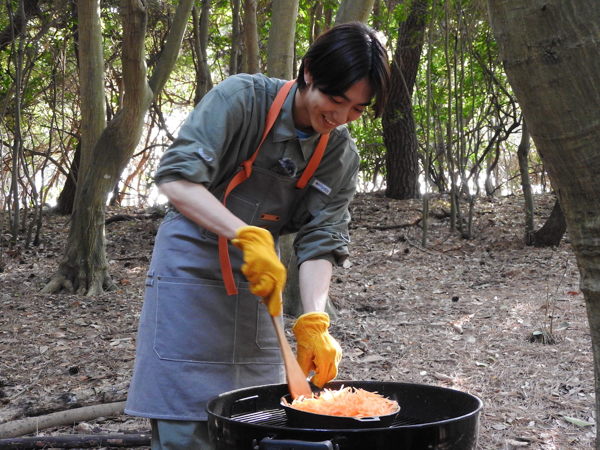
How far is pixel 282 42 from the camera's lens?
4695mm

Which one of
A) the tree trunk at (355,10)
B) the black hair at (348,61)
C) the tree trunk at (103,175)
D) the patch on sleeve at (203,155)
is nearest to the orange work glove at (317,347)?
the patch on sleeve at (203,155)

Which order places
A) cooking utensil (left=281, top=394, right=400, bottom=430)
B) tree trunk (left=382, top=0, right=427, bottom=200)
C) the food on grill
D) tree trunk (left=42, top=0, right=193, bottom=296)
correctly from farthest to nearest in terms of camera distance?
tree trunk (left=382, top=0, right=427, bottom=200) < tree trunk (left=42, top=0, right=193, bottom=296) < the food on grill < cooking utensil (left=281, top=394, right=400, bottom=430)

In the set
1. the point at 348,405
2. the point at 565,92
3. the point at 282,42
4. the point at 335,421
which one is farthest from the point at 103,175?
the point at 565,92

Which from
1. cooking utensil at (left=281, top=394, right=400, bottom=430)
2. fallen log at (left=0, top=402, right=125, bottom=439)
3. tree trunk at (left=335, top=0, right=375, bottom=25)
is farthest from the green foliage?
cooking utensil at (left=281, top=394, right=400, bottom=430)

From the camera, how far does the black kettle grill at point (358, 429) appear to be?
4.41 ft

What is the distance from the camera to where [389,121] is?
959 centimetres

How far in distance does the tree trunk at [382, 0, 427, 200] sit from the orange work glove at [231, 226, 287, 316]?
773 centimetres

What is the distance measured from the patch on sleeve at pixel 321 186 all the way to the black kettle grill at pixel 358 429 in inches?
28.4

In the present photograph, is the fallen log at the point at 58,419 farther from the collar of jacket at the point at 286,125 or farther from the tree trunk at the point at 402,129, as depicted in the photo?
the tree trunk at the point at 402,129

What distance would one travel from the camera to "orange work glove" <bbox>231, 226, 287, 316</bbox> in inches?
67.5

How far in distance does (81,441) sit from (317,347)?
1.37 metres

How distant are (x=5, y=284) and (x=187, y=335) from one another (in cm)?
513

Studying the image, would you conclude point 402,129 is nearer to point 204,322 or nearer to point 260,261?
point 204,322

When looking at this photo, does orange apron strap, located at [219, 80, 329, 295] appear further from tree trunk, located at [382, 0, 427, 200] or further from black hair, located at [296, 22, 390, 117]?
tree trunk, located at [382, 0, 427, 200]
